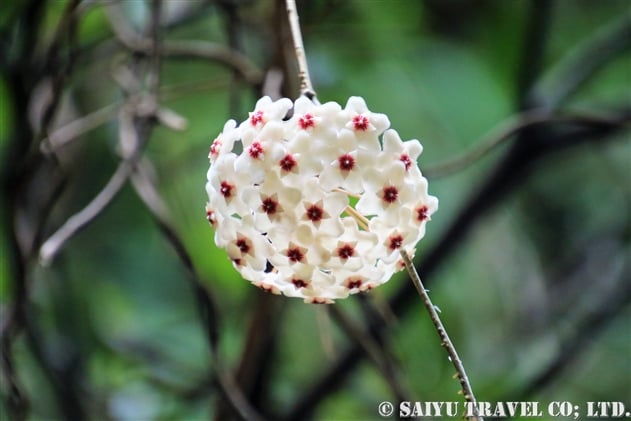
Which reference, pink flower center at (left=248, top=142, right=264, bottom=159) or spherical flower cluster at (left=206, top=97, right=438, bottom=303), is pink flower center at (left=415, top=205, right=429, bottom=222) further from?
pink flower center at (left=248, top=142, right=264, bottom=159)

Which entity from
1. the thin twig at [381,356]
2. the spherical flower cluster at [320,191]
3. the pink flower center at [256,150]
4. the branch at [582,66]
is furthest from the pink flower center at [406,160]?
the branch at [582,66]

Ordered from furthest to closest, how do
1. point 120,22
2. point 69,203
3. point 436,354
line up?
point 69,203, point 436,354, point 120,22

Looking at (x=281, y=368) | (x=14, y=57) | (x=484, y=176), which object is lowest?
(x=281, y=368)

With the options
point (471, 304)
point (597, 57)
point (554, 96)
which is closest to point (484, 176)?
point (554, 96)

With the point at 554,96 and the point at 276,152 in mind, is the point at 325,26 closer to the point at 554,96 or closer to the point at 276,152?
the point at 554,96

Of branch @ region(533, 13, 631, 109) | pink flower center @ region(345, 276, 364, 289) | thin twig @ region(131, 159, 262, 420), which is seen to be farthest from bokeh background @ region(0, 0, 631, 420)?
pink flower center @ region(345, 276, 364, 289)

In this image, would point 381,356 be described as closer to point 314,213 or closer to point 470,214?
point 470,214
